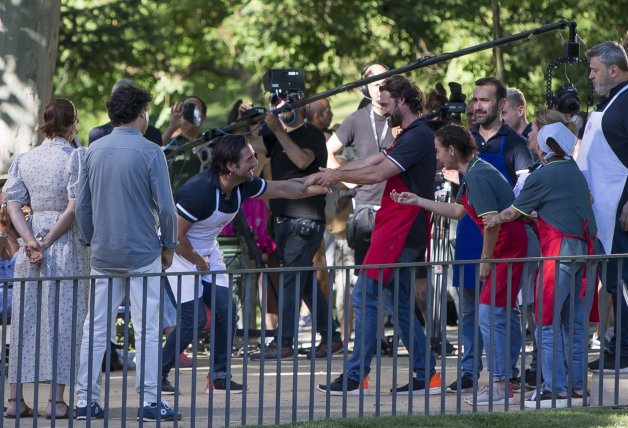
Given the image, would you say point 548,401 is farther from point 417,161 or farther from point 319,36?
point 319,36

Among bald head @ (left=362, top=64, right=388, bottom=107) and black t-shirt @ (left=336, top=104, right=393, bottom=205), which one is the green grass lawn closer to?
black t-shirt @ (left=336, top=104, right=393, bottom=205)

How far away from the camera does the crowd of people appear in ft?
25.9

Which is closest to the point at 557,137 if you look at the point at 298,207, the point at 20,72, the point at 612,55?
the point at 612,55

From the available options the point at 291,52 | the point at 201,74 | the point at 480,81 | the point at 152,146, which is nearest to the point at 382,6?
the point at 291,52

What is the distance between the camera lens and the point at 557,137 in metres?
8.51

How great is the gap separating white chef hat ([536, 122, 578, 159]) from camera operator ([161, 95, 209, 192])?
12.9 ft

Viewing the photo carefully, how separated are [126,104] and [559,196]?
2536 mm

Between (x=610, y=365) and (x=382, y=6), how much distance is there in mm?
12897

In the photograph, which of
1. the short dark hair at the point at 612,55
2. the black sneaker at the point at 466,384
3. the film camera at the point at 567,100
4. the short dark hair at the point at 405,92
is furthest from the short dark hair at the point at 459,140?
the film camera at the point at 567,100

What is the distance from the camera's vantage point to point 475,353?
781 centimetres

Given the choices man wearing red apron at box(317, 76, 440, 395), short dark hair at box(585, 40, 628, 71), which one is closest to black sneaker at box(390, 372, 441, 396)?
man wearing red apron at box(317, 76, 440, 395)

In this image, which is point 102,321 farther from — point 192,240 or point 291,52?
point 291,52

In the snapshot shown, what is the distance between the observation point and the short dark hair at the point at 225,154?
30.1 feet

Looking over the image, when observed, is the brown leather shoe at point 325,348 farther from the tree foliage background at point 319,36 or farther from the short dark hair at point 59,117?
the tree foliage background at point 319,36
